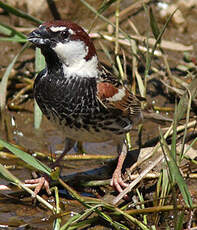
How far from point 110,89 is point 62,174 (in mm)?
1124

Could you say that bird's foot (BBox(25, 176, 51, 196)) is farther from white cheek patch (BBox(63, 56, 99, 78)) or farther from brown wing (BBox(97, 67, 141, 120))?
white cheek patch (BBox(63, 56, 99, 78))

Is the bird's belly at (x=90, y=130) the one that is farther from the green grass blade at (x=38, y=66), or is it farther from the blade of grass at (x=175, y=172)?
the green grass blade at (x=38, y=66)

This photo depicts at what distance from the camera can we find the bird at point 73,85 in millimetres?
4207

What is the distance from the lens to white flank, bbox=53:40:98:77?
4.25 metres

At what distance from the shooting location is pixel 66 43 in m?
4.25

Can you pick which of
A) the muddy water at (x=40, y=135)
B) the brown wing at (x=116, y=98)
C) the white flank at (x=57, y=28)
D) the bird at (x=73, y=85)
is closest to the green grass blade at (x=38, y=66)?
the muddy water at (x=40, y=135)

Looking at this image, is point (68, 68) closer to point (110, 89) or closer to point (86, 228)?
Answer: point (110, 89)

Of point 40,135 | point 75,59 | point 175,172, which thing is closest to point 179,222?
point 175,172

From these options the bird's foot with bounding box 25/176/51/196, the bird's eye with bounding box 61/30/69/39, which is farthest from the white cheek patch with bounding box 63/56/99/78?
the bird's foot with bounding box 25/176/51/196

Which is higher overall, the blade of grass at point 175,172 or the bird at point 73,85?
the bird at point 73,85

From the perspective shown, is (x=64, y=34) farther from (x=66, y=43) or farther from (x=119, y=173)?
(x=119, y=173)

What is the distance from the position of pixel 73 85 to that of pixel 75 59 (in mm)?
209

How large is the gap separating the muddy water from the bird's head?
928mm

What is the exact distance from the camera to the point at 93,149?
5844mm
